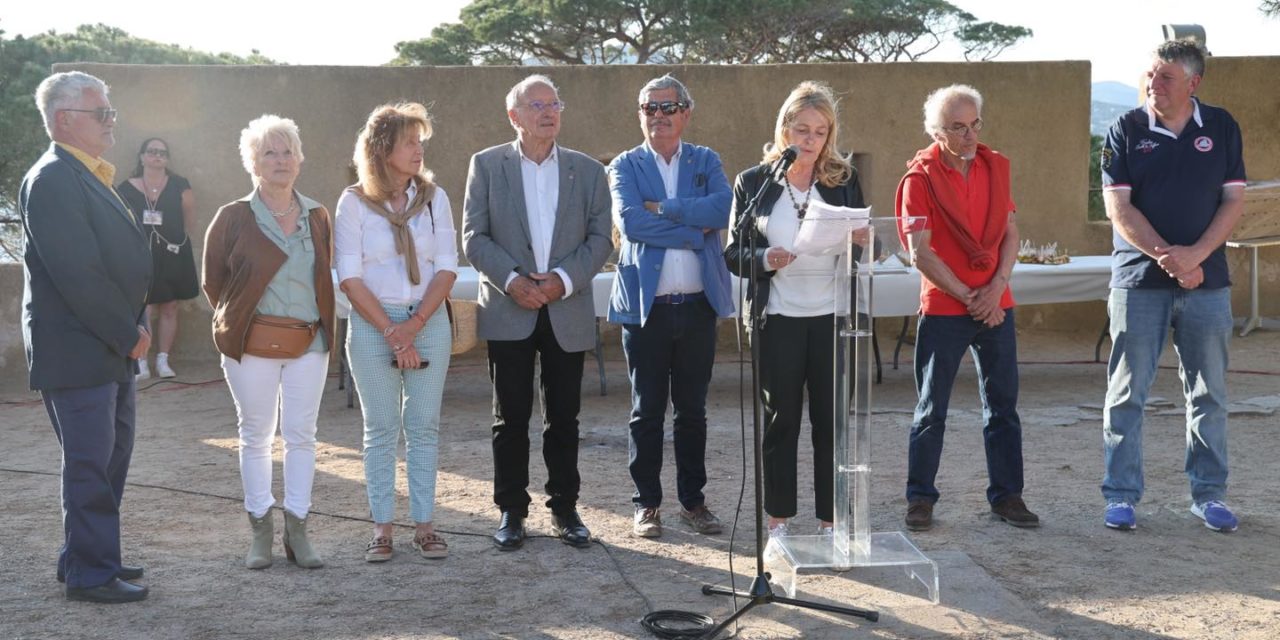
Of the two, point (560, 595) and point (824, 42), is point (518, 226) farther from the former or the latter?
point (824, 42)

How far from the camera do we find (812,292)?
4.96m

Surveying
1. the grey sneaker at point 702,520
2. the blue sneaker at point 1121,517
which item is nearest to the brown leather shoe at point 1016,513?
the blue sneaker at point 1121,517

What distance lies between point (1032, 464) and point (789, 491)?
2216mm

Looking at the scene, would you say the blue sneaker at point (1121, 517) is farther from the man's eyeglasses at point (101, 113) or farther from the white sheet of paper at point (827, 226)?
the man's eyeglasses at point (101, 113)

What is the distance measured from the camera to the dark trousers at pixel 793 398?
498cm

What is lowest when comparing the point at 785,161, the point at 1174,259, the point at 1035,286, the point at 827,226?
the point at 1035,286

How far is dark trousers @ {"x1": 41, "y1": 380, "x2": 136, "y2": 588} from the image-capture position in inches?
175

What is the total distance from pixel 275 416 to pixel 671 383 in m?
1.64

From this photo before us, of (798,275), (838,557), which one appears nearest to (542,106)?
(798,275)

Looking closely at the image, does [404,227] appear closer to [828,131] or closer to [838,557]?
[828,131]

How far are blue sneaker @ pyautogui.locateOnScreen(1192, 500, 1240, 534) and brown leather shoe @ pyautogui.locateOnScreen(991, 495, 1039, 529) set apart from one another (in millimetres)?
691

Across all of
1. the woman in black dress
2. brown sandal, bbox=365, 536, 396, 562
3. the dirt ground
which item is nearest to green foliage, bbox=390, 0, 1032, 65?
the woman in black dress

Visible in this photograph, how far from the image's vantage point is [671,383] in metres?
5.47

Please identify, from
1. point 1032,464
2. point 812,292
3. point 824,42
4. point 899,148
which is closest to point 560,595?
point 812,292
